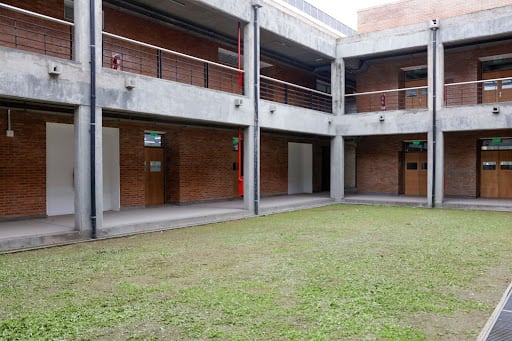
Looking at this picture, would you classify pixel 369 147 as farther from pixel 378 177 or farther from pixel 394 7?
pixel 394 7

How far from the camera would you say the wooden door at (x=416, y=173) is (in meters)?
20.2

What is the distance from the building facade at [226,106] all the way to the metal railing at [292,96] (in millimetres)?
143

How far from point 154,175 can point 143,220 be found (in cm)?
459

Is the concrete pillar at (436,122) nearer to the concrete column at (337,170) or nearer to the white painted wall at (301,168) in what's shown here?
the concrete column at (337,170)

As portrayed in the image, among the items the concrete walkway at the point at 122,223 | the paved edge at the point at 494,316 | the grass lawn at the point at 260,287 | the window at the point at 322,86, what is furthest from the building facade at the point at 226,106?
the paved edge at the point at 494,316

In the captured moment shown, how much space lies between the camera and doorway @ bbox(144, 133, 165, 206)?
15.2 meters

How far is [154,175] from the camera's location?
15508 millimetres

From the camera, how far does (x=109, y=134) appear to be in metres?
13.6

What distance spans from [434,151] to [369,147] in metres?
4.94

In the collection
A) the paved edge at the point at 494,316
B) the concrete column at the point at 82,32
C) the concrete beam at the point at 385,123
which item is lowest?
the paved edge at the point at 494,316

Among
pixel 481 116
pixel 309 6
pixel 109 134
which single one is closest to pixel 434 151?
pixel 481 116

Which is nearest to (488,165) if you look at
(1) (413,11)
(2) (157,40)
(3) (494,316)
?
(1) (413,11)

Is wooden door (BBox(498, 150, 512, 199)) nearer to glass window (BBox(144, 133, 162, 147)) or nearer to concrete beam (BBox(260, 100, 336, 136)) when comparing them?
concrete beam (BBox(260, 100, 336, 136))

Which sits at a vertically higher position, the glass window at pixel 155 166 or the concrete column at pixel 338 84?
the concrete column at pixel 338 84
